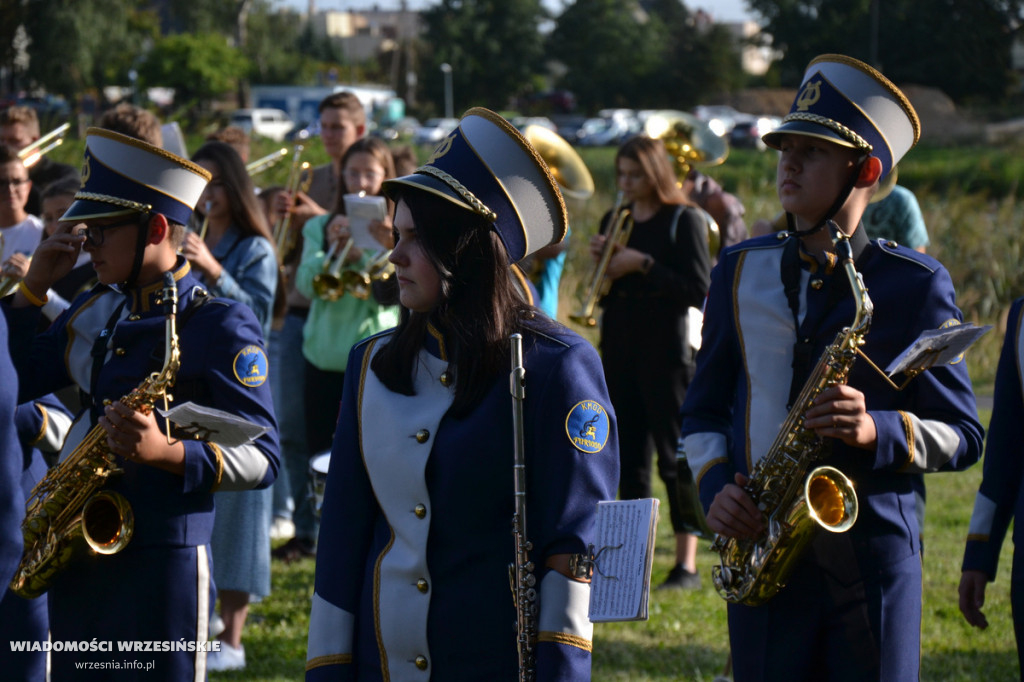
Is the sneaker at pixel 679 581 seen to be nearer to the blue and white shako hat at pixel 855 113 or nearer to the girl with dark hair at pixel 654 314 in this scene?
the girl with dark hair at pixel 654 314

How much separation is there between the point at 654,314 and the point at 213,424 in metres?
3.73

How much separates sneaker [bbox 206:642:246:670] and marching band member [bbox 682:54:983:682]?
3.02 metres

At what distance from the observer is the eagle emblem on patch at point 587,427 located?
106 inches

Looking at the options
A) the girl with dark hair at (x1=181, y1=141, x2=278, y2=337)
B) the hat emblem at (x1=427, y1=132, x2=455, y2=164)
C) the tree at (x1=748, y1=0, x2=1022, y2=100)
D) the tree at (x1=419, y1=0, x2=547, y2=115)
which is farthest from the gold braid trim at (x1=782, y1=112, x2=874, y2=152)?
the tree at (x1=419, y1=0, x2=547, y2=115)

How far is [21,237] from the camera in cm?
640

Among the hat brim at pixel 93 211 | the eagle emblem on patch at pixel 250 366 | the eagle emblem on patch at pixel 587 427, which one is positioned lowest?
the eagle emblem on patch at pixel 250 366

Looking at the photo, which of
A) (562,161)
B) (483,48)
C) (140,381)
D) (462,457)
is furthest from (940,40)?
(462,457)

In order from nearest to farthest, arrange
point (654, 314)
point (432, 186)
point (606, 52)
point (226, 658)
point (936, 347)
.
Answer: point (432, 186) → point (936, 347) → point (226, 658) → point (654, 314) → point (606, 52)

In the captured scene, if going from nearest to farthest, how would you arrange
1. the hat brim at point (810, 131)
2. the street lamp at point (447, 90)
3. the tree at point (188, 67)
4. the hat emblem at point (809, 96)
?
the hat brim at point (810, 131) < the hat emblem at point (809, 96) < the tree at point (188, 67) < the street lamp at point (447, 90)

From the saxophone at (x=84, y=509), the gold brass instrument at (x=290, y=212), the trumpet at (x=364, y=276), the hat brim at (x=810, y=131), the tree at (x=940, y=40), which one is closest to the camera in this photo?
the hat brim at (x=810, y=131)

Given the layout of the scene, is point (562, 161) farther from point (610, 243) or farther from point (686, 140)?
point (686, 140)

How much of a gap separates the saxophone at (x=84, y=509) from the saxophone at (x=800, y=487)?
1720 millimetres

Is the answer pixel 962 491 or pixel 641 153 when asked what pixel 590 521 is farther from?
pixel 962 491

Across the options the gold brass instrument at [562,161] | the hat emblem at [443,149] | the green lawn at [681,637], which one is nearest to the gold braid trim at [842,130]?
the hat emblem at [443,149]
